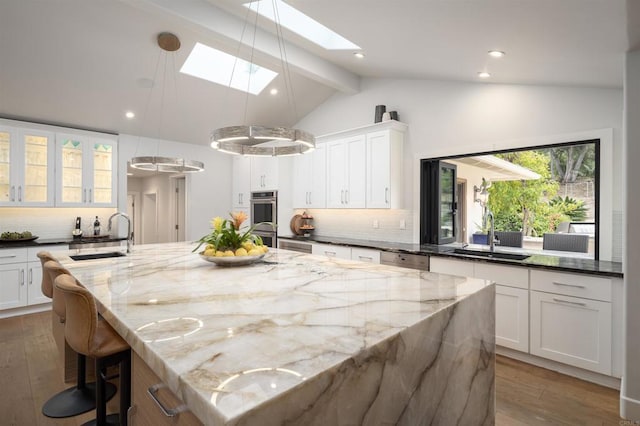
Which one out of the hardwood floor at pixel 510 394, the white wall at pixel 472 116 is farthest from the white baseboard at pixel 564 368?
the white wall at pixel 472 116

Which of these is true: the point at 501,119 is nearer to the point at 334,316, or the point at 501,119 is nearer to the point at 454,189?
the point at 454,189

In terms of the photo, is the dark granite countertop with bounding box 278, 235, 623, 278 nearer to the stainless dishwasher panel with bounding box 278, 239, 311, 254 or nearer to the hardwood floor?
the hardwood floor

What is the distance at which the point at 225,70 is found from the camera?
4.71 meters

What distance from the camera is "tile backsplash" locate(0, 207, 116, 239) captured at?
4734 mm

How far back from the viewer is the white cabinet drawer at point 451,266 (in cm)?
327

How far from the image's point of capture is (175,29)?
3.65m

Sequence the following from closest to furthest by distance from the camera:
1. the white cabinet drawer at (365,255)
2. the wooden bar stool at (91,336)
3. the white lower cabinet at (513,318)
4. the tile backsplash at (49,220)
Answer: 1. the wooden bar stool at (91,336)
2. the white lower cabinet at (513,318)
3. the white cabinet drawer at (365,255)
4. the tile backsplash at (49,220)

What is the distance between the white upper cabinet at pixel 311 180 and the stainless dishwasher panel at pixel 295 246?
0.58m

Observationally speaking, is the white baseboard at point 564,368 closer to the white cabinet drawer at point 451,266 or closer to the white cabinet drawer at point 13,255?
the white cabinet drawer at point 451,266

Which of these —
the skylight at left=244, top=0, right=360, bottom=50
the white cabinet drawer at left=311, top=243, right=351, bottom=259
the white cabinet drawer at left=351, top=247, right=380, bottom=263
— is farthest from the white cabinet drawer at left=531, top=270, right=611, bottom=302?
the skylight at left=244, top=0, right=360, bottom=50

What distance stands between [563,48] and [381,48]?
5.17 feet

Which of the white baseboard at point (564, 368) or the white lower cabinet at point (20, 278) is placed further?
the white lower cabinet at point (20, 278)

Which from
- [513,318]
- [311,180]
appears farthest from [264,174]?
[513,318]

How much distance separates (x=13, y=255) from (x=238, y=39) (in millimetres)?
3782
